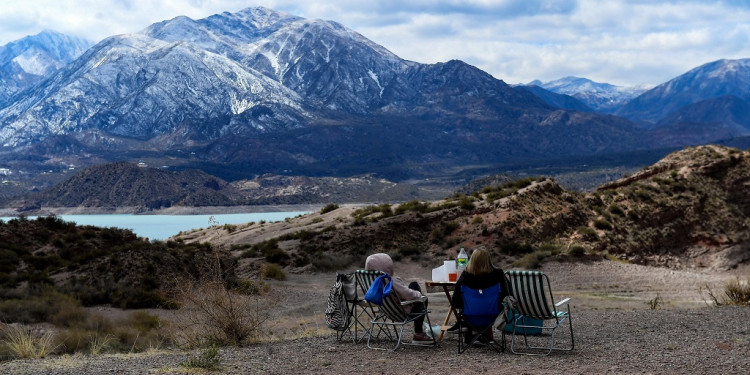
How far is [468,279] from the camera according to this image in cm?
977

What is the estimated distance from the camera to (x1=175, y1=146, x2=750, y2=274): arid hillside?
88.8 feet

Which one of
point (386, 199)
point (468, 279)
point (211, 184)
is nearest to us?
point (468, 279)

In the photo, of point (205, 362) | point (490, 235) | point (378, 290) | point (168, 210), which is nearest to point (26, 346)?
point (205, 362)

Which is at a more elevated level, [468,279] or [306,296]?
[468,279]

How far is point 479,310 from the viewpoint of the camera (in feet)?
31.9

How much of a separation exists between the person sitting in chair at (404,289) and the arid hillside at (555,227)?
14.5 meters

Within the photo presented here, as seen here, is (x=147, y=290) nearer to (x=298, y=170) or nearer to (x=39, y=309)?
(x=39, y=309)

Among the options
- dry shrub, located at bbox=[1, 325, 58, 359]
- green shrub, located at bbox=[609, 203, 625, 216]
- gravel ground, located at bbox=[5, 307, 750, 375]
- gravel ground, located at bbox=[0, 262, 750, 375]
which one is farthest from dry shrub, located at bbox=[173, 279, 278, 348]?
green shrub, located at bbox=[609, 203, 625, 216]

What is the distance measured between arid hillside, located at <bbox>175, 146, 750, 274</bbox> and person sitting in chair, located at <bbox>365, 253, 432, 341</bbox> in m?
14.5

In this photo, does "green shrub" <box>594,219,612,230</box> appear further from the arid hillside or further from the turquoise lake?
the turquoise lake

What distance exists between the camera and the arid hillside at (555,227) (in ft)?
88.8

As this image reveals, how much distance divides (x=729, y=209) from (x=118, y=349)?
28765 mm

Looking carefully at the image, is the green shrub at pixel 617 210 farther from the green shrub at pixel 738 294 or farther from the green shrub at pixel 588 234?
the green shrub at pixel 738 294

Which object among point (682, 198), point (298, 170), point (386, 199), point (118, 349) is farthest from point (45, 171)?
A: point (118, 349)
